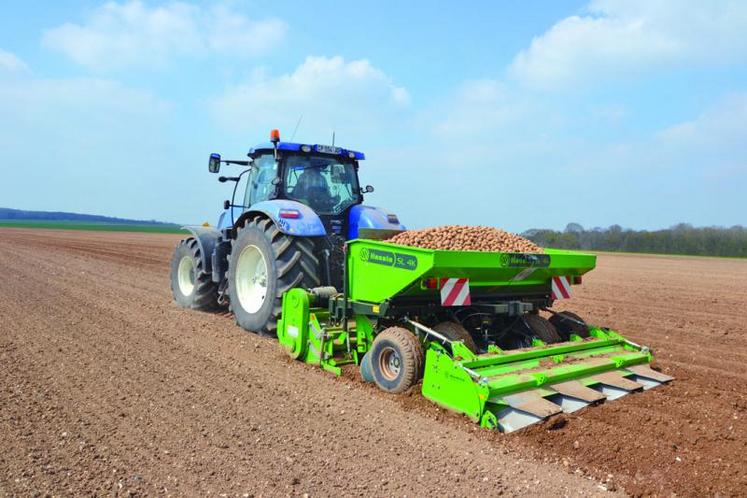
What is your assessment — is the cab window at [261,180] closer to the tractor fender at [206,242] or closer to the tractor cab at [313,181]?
the tractor cab at [313,181]

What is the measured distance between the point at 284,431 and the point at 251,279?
3247 mm

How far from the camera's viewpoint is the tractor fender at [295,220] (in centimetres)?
605

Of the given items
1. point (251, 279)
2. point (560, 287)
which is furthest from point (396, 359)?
point (251, 279)

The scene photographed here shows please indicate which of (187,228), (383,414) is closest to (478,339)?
(383,414)

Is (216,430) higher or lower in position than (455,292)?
lower

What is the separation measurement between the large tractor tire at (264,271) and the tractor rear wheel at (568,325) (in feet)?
7.97

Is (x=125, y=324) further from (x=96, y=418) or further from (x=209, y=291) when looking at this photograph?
(x=96, y=418)

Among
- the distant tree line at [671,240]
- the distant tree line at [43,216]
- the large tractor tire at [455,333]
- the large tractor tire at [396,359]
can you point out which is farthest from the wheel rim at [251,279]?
the distant tree line at [43,216]

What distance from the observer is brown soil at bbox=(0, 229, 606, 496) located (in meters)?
3.18

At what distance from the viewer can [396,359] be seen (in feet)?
15.6

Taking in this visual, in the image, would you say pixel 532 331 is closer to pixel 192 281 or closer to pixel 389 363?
pixel 389 363

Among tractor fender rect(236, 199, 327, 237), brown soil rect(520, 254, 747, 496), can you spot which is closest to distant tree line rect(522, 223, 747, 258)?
brown soil rect(520, 254, 747, 496)

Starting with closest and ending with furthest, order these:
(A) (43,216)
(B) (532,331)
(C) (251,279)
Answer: (B) (532,331) → (C) (251,279) → (A) (43,216)

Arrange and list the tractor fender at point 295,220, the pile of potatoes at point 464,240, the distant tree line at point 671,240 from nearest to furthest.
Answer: the pile of potatoes at point 464,240, the tractor fender at point 295,220, the distant tree line at point 671,240
